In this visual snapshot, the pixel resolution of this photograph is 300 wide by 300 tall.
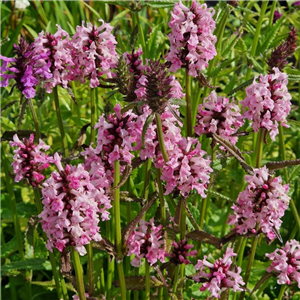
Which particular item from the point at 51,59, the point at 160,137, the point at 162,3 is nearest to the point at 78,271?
the point at 160,137

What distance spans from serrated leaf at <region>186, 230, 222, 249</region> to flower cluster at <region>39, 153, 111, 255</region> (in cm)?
31

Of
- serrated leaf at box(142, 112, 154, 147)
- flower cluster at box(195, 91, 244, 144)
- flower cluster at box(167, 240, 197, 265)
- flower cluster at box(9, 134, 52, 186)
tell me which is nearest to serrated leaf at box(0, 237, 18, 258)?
flower cluster at box(9, 134, 52, 186)

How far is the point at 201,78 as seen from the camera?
142 centimetres

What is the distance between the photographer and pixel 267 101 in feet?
4.27

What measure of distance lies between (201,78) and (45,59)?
0.43 m

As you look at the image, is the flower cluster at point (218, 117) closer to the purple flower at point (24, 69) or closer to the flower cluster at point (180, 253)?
the flower cluster at point (180, 253)

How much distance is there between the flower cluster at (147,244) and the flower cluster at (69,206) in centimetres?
18

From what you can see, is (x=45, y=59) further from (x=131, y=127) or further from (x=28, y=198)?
(x=28, y=198)

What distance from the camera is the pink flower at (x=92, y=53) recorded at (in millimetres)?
1498

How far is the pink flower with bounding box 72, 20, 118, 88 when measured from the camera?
1.50 m

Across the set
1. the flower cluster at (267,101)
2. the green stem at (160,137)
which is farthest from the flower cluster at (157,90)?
the flower cluster at (267,101)

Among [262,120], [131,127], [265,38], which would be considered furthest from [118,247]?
[265,38]

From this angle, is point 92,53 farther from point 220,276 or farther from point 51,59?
point 220,276

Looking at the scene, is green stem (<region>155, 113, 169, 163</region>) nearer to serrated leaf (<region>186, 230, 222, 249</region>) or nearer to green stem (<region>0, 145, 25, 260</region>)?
serrated leaf (<region>186, 230, 222, 249</region>)
